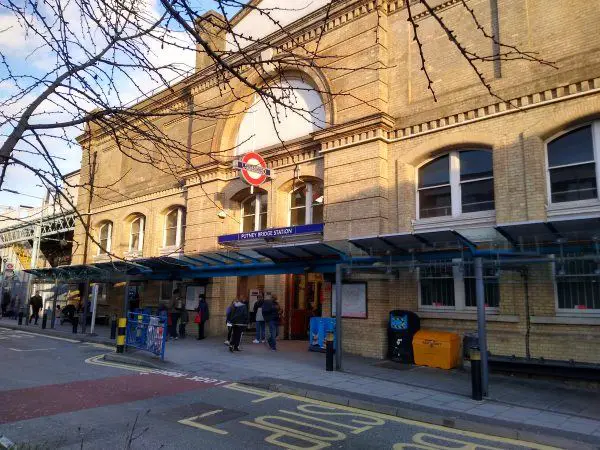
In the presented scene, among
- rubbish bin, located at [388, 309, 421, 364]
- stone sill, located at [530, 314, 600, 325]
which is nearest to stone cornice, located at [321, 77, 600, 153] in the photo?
stone sill, located at [530, 314, 600, 325]

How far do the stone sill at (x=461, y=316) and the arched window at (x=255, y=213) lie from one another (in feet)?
23.8

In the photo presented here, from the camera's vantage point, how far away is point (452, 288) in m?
12.4

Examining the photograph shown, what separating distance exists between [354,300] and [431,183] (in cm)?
401

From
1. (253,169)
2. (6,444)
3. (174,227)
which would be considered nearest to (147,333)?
(253,169)

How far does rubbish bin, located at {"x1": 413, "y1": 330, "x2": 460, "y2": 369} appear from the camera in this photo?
11.4 metres

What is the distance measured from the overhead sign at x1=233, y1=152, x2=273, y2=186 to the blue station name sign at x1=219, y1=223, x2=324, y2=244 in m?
1.76

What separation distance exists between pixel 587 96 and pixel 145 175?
19.1 metres

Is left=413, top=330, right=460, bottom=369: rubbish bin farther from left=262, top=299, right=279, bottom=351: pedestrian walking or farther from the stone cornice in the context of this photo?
the stone cornice

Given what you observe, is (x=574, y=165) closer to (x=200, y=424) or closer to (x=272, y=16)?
(x=200, y=424)

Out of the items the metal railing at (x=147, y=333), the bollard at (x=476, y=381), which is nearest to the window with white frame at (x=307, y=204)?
the metal railing at (x=147, y=333)

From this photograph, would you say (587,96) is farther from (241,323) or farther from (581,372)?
(241,323)

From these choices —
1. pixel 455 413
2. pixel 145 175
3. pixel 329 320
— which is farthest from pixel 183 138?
pixel 455 413

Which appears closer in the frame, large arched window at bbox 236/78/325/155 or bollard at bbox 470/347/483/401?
bollard at bbox 470/347/483/401

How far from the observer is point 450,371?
36.9 feet
